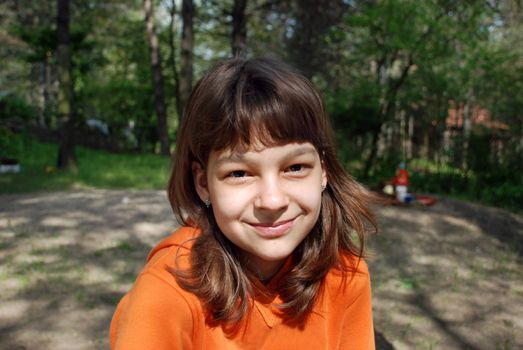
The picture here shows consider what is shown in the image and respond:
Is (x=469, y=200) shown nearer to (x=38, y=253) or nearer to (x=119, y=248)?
(x=119, y=248)

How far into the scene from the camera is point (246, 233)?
1.36 meters

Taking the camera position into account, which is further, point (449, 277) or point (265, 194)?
point (449, 277)

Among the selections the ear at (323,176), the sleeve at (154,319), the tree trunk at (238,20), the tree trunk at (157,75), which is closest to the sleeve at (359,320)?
the ear at (323,176)

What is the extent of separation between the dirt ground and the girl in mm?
386

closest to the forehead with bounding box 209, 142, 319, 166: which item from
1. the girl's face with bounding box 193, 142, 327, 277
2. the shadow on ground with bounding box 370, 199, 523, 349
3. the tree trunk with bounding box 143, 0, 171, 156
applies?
the girl's face with bounding box 193, 142, 327, 277

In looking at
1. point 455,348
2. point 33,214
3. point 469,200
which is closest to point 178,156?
point 455,348

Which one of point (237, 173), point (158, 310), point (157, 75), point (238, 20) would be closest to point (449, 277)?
point (237, 173)

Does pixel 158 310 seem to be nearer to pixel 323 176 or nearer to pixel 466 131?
pixel 323 176

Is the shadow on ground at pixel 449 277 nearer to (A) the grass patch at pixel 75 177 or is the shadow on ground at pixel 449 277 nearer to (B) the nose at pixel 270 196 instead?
(B) the nose at pixel 270 196

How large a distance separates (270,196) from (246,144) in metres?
0.15

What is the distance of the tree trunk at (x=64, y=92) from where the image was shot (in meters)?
9.55

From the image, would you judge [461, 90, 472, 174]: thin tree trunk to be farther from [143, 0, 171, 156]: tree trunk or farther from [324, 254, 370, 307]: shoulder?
[143, 0, 171, 156]: tree trunk

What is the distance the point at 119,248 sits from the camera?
4.63m

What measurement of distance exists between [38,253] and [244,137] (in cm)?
365
